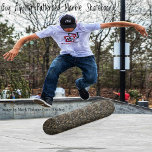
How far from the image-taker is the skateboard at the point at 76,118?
320 inches

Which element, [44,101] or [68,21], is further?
[44,101]

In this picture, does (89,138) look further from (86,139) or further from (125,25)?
(125,25)

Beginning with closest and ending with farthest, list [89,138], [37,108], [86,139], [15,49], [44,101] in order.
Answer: [15,49]
[44,101]
[86,139]
[89,138]
[37,108]

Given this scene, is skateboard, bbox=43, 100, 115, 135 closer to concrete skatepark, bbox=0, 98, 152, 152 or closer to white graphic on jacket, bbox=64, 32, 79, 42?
concrete skatepark, bbox=0, 98, 152, 152

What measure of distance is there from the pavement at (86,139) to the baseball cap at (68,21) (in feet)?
7.58

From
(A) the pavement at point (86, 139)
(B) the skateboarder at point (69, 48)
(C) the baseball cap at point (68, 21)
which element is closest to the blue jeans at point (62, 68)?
(B) the skateboarder at point (69, 48)

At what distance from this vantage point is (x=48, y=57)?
20750 millimetres

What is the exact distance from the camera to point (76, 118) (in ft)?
28.7

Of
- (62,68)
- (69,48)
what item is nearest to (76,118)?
(62,68)

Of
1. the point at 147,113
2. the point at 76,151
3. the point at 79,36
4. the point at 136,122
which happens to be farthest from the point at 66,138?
the point at 147,113

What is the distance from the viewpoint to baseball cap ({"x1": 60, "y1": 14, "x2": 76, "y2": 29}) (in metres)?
6.58

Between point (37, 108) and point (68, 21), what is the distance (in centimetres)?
842

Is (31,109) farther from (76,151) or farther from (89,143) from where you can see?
(76,151)

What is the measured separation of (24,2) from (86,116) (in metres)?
12.0
